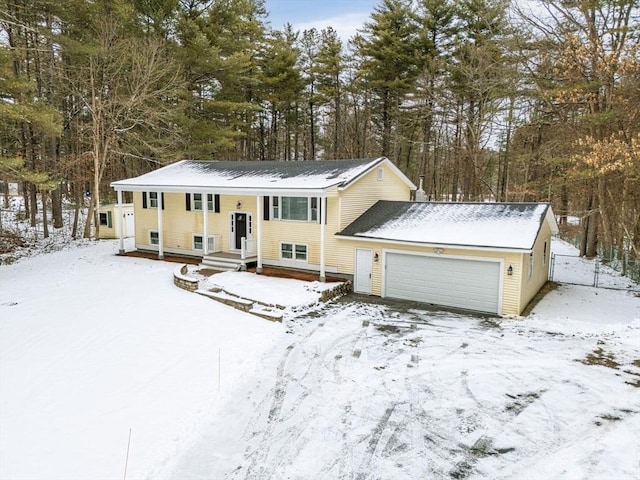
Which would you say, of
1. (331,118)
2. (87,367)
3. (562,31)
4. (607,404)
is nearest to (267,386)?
(87,367)

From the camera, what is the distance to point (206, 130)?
24734 mm

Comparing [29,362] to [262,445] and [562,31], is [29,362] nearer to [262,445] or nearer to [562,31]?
[262,445]

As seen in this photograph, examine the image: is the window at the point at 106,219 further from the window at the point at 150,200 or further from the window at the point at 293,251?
the window at the point at 293,251

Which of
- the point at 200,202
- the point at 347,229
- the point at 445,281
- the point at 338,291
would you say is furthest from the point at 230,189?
the point at 445,281

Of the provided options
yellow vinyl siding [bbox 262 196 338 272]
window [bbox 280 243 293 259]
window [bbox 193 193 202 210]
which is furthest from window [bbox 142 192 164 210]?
window [bbox 280 243 293 259]

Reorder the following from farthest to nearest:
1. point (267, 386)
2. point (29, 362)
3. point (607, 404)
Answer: point (29, 362)
point (267, 386)
point (607, 404)

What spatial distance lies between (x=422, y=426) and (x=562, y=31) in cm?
1648

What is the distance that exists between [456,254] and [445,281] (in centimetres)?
97

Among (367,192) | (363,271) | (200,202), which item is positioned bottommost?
(363,271)

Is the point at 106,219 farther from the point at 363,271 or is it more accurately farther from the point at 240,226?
the point at 363,271

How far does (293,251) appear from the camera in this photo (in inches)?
639

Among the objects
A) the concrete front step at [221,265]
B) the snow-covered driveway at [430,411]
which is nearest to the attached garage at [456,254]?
the snow-covered driveway at [430,411]

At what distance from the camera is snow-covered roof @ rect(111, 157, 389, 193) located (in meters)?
15.5

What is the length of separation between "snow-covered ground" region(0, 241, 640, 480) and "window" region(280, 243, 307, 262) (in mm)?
3611
